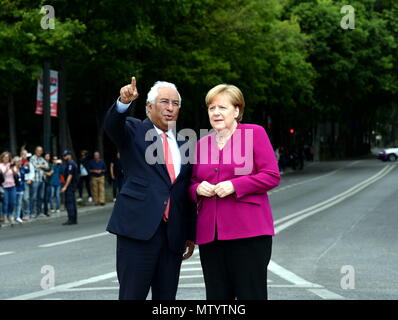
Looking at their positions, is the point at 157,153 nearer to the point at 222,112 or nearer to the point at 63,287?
the point at 222,112

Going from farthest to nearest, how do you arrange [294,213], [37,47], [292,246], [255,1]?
1. [255,1]
2. [37,47]
3. [294,213]
4. [292,246]

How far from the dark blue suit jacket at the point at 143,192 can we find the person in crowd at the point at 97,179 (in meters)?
22.6

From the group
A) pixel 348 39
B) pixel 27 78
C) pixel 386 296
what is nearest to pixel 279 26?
pixel 348 39

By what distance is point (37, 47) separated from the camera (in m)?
25.1

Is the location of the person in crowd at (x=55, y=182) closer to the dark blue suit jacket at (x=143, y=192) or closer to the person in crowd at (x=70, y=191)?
the person in crowd at (x=70, y=191)

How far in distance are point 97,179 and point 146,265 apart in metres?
22.8

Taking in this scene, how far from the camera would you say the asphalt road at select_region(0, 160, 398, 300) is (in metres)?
9.47

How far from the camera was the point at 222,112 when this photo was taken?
197 inches

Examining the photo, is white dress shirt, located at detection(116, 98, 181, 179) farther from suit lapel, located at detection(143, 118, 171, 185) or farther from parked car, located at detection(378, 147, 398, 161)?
parked car, located at detection(378, 147, 398, 161)

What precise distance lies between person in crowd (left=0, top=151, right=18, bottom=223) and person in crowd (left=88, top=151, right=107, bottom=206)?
20.7 ft

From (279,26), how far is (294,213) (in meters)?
27.3

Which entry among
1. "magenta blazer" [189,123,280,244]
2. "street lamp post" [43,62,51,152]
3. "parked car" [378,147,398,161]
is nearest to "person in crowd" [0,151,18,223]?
"street lamp post" [43,62,51,152]

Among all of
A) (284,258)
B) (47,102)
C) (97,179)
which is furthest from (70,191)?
(284,258)
